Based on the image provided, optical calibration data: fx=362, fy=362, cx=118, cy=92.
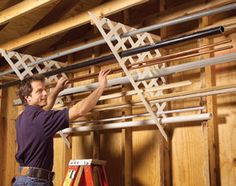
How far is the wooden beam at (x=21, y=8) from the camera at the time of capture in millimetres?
2554

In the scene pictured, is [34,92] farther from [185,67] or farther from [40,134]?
[185,67]

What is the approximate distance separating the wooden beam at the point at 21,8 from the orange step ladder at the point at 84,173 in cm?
121

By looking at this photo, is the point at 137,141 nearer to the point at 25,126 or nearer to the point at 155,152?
the point at 155,152

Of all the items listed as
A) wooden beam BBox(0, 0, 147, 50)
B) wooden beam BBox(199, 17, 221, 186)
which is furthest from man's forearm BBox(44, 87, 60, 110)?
wooden beam BBox(199, 17, 221, 186)

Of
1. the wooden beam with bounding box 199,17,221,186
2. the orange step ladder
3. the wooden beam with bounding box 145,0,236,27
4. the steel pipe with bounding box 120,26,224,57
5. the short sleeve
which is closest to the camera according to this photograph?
the steel pipe with bounding box 120,26,224,57

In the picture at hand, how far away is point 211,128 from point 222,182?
0.38 metres

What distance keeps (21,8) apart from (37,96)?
2.26ft

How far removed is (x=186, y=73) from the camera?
2.83 metres

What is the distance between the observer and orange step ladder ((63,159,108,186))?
275 centimetres

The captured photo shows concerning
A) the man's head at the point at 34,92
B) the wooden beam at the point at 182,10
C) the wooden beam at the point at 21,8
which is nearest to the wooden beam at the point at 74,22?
the wooden beam at the point at 21,8

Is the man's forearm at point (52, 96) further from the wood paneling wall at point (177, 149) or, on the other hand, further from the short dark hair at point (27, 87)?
the wood paneling wall at point (177, 149)

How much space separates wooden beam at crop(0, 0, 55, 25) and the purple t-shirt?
0.73 m

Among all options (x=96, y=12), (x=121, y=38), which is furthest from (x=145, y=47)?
(x=96, y=12)

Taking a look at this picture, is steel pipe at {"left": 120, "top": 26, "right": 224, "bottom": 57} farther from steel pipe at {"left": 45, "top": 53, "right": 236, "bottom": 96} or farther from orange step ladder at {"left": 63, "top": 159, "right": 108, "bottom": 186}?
orange step ladder at {"left": 63, "top": 159, "right": 108, "bottom": 186}
